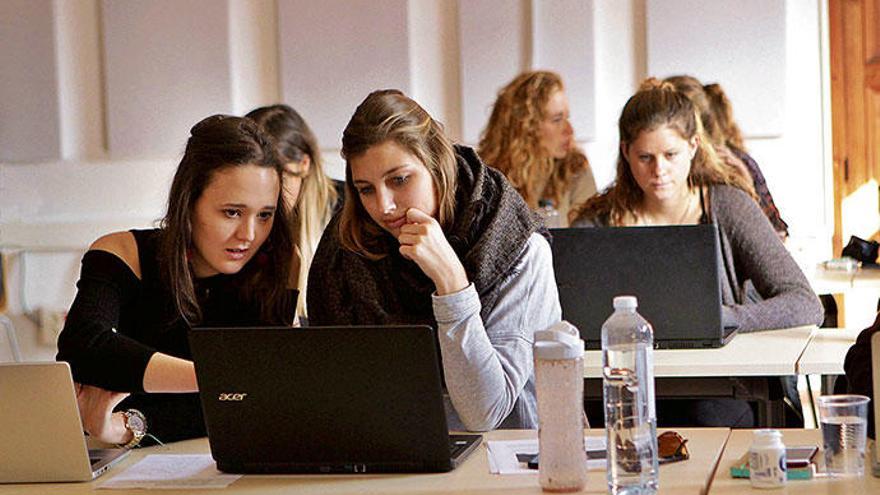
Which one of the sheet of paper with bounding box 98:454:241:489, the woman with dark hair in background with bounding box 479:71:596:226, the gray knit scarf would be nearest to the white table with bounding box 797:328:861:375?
the gray knit scarf

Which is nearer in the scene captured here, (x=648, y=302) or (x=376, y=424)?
(x=376, y=424)

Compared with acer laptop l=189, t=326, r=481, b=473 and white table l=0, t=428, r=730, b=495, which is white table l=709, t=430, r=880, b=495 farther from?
acer laptop l=189, t=326, r=481, b=473

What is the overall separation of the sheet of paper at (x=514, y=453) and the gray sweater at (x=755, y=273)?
1.49 meters

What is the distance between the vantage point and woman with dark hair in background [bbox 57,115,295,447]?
2777 millimetres

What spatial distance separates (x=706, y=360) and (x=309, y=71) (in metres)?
3.56

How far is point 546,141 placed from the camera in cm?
581

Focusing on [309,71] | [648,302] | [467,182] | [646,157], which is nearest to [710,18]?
[309,71]

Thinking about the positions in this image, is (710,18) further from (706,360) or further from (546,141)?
(706,360)

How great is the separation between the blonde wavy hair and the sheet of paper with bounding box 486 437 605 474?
10.7ft

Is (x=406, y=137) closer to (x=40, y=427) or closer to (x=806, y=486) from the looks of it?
(x=40, y=427)

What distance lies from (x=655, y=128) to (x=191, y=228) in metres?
1.59

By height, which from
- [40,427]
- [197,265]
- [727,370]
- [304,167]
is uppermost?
[304,167]

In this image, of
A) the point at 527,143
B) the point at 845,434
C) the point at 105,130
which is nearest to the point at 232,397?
the point at 845,434

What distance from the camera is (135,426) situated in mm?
2623
